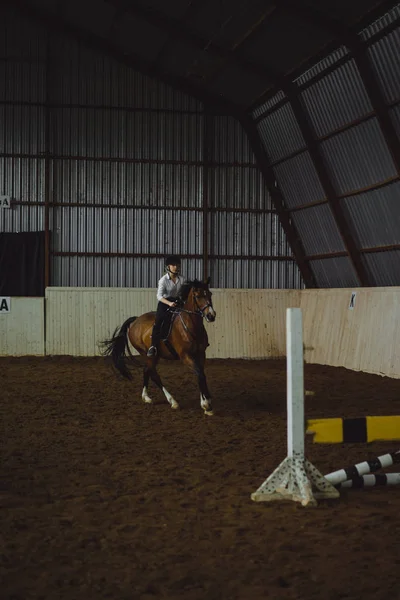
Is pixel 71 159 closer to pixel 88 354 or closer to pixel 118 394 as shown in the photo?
pixel 88 354

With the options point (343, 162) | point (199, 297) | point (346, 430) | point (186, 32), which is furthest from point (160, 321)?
point (186, 32)

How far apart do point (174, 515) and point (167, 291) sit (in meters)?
6.02

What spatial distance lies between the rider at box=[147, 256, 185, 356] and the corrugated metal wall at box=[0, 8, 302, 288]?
974 cm

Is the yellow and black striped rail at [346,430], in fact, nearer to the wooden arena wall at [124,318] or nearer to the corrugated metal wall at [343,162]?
the corrugated metal wall at [343,162]

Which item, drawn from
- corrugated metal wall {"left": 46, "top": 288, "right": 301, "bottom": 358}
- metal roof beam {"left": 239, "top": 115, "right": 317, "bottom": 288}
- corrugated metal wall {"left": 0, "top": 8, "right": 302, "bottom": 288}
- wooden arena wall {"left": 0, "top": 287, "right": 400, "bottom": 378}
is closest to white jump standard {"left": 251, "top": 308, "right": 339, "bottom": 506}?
wooden arena wall {"left": 0, "top": 287, "right": 400, "bottom": 378}

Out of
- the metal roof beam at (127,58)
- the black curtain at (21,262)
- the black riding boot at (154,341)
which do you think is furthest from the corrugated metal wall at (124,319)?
the black riding boot at (154,341)

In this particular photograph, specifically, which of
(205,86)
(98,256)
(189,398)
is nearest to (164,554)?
(189,398)

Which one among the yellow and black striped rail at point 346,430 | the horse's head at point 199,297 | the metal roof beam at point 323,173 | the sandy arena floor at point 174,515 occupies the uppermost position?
the metal roof beam at point 323,173

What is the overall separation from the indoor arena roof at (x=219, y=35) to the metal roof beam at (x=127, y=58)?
1.1 inches

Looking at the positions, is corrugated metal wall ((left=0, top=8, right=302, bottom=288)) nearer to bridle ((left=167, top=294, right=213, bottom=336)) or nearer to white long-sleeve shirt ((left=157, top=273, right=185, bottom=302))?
white long-sleeve shirt ((left=157, top=273, right=185, bottom=302))

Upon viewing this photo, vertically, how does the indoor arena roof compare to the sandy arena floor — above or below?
above

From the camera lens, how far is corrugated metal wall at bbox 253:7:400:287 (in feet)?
48.4

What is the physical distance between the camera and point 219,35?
1712 centimetres

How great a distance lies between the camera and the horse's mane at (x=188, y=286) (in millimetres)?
10508
